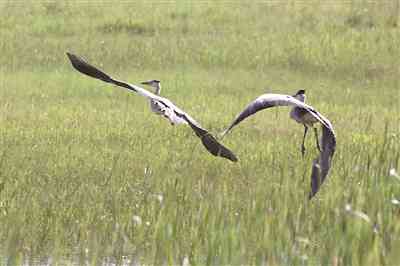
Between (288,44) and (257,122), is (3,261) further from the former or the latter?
(288,44)

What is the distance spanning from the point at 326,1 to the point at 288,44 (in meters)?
4.98

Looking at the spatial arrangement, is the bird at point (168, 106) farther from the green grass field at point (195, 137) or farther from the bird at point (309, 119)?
the green grass field at point (195, 137)

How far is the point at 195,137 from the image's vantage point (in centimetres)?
1011

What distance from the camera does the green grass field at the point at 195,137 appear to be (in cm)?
603

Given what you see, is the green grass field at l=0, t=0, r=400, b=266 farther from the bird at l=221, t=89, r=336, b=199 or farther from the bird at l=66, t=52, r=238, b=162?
the bird at l=66, t=52, r=238, b=162

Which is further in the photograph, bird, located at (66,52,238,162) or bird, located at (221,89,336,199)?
bird, located at (221,89,336,199)

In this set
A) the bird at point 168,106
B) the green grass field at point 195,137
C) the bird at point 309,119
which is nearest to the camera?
the bird at point 168,106

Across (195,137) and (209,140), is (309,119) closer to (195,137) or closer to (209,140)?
(209,140)

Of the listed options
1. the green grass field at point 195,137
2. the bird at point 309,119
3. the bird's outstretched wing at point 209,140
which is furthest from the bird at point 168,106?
the green grass field at point 195,137

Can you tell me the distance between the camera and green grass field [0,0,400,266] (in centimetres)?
603

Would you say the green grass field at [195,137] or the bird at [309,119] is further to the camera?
the green grass field at [195,137]

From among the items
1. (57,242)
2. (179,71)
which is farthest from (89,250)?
(179,71)

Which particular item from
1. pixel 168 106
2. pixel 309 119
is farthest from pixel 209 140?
pixel 309 119

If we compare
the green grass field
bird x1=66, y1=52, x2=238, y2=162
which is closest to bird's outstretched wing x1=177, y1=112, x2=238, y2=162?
bird x1=66, y1=52, x2=238, y2=162
